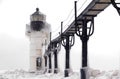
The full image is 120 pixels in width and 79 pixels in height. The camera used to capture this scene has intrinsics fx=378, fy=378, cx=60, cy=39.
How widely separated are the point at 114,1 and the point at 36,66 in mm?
43116

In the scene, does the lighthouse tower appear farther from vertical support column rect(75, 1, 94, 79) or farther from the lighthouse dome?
vertical support column rect(75, 1, 94, 79)

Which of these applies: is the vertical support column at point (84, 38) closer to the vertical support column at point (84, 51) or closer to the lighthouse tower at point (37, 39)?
the vertical support column at point (84, 51)

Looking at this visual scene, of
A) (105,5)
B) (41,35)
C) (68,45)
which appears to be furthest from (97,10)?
(41,35)

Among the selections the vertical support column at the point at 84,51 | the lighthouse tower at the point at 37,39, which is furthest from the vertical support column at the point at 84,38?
the lighthouse tower at the point at 37,39

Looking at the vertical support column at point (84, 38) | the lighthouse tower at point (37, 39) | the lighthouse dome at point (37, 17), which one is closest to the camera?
the vertical support column at point (84, 38)

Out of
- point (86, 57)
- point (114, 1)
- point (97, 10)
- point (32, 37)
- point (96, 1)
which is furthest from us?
point (32, 37)

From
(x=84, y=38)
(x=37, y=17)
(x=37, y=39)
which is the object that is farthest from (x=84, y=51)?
(x=37, y=17)

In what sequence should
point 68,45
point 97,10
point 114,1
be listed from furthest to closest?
point 68,45
point 97,10
point 114,1

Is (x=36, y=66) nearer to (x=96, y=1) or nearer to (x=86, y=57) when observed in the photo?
(x=86, y=57)

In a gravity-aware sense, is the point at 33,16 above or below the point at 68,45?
above

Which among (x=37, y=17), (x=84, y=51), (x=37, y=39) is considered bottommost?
(x=84, y=51)

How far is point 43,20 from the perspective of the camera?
60906 mm

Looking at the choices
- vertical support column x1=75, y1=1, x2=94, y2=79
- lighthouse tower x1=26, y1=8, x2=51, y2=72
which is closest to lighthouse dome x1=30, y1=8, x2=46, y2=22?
lighthouse tower x1=26, y1=8, x2=51, y2=72

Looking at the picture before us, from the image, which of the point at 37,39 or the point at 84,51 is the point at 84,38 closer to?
the point at 84,51
